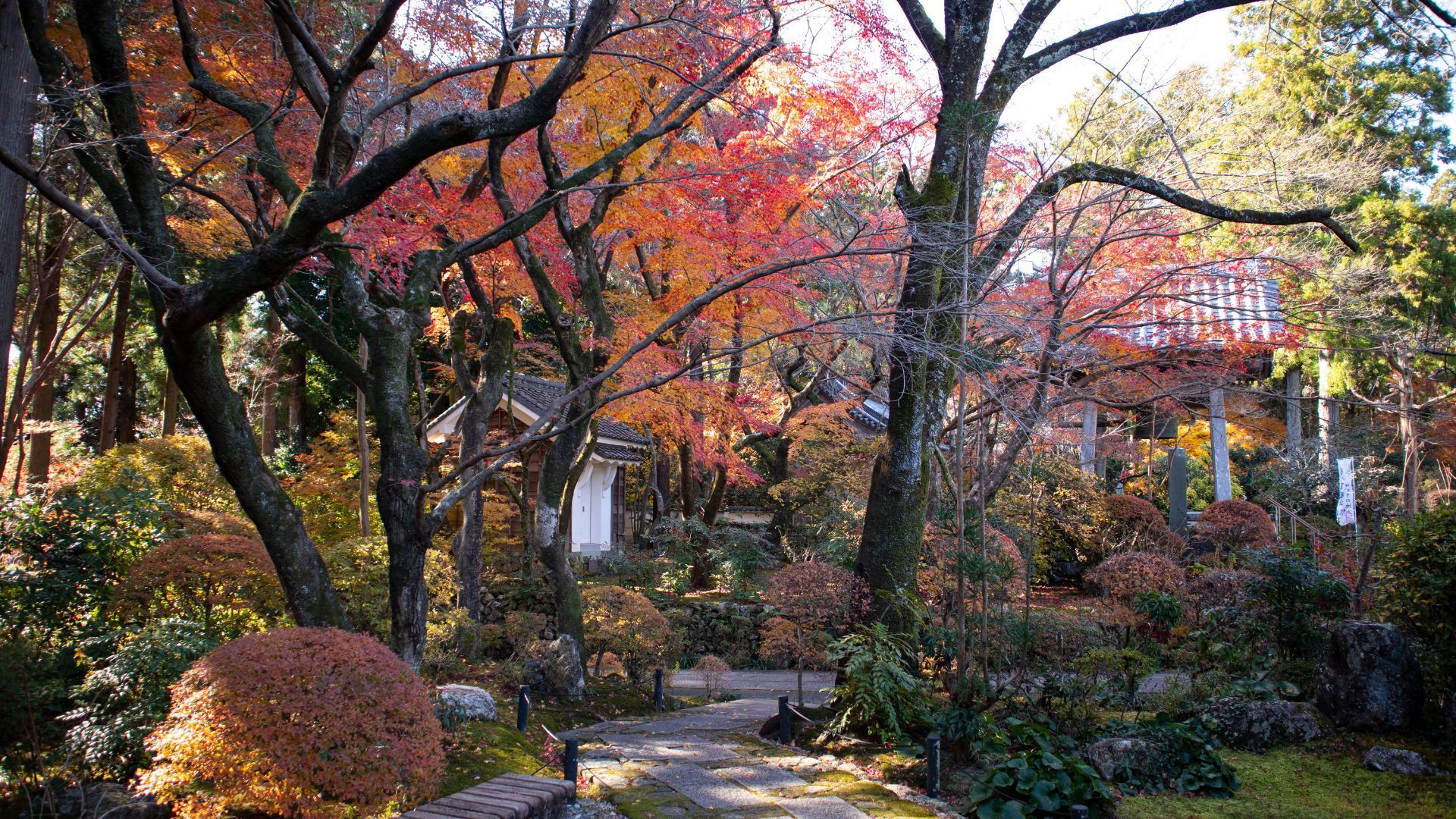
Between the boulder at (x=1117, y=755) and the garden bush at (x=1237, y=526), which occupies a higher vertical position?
the garden bush at (x=1237, y=526)

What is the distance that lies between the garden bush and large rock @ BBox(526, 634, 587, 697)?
379 inches

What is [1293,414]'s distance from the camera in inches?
766

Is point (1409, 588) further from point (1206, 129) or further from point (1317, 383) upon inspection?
point (1317, 383)

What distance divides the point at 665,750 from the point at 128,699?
13.3ft

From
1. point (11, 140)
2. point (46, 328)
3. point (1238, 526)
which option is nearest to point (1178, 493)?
point (1238, 526)

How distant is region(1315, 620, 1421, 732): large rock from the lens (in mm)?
6742

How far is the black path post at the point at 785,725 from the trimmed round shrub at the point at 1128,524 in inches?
359

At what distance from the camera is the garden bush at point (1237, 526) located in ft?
43.3

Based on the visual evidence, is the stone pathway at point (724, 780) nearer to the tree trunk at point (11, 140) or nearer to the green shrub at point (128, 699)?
the green shrub at point (128, 699)

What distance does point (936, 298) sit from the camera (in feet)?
27.0

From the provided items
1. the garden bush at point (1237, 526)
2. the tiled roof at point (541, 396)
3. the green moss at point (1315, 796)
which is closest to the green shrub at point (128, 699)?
the green moss at point (1315, 796)

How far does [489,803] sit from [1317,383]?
20.6m

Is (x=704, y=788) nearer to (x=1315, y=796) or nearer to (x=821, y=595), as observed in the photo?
(x=821, y=595)

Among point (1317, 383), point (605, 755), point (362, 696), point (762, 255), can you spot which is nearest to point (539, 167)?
point (762, 255)
